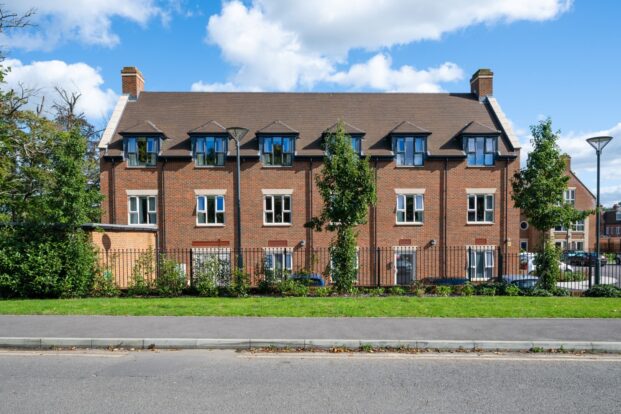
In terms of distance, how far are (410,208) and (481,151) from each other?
5603 millimetres

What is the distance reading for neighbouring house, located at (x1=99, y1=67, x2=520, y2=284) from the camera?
2372 cm

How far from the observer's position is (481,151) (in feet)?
80.8

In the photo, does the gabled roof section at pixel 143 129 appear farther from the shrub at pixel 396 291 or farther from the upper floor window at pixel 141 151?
the shrub at pixel 396 291

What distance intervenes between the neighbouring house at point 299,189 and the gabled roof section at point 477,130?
6 cm

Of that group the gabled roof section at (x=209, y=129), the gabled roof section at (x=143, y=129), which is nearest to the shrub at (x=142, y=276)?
the gabled roof section at (x=209, y=129)

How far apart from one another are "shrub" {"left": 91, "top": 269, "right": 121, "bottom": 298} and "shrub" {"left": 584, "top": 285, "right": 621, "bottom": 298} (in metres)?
16.2

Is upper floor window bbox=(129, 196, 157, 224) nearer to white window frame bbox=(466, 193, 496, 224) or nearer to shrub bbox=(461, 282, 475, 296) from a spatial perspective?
shrub bbox=(461, 282, 475, 296)

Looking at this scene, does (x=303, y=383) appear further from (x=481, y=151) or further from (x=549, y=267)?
(x=481, y=151)

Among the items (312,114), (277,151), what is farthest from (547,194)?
(312,114)

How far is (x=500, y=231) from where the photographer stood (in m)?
24.6

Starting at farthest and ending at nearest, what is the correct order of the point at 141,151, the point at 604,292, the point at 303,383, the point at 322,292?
the point at 141,151
the point at 322,292
the point at 604,292
the point at 303,383

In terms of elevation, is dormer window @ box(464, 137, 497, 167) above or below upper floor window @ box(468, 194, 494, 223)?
above

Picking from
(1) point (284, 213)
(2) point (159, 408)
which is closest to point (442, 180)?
(1) point (284, 213)

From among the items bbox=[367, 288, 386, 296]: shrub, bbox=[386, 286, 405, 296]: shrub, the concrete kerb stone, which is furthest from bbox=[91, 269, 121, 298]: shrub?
bbox=[386, 286, 405, 296]: shrub
